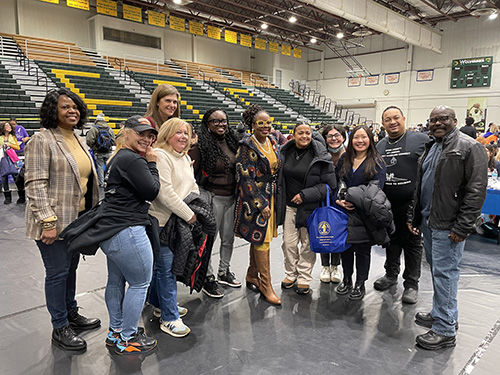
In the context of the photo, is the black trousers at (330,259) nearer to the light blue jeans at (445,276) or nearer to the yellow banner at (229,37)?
the light blue jeans at (445,276)

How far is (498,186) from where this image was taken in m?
4.11

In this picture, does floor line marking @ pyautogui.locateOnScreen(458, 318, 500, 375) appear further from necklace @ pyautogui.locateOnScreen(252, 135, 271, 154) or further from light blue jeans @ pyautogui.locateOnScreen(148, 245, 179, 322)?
necklace @ pyautogui.locateOnScreen(252, 135, 271, 154)

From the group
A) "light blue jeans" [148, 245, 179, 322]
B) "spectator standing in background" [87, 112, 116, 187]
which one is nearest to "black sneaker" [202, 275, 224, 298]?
"light blue jeans" [148, 245, 179, 322]

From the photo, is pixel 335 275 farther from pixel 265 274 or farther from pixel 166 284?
pixel 166 284

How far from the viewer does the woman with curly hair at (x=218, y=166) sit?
2650 mm

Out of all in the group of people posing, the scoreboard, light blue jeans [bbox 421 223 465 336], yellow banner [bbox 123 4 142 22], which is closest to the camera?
the group of people posing

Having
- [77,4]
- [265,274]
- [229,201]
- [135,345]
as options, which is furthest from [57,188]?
[77,4]

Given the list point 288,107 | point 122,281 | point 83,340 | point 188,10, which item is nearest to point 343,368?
point 122,281

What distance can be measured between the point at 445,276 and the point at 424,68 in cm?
1798

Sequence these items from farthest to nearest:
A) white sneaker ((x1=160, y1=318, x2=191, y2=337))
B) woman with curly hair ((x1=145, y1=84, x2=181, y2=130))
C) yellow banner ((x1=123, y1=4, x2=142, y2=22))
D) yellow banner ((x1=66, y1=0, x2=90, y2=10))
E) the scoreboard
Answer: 1. the scoreboard
2. yellow banner ((x1=123, y1=4, x2=142, y2=22))
3. yellow banner ((x1=66, y1=0, x2=90, y2=10))
4. woman with curly hair ((x1=145, y1=84, x2=181, y2=130))
5. white sneaker ((x1=160, y1=318, x2=191, y2=337))

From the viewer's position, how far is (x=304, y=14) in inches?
626

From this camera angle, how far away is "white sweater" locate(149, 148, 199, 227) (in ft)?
6.86

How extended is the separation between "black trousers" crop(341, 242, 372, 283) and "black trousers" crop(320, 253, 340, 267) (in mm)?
275

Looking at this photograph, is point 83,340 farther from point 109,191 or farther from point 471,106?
point 471,106
